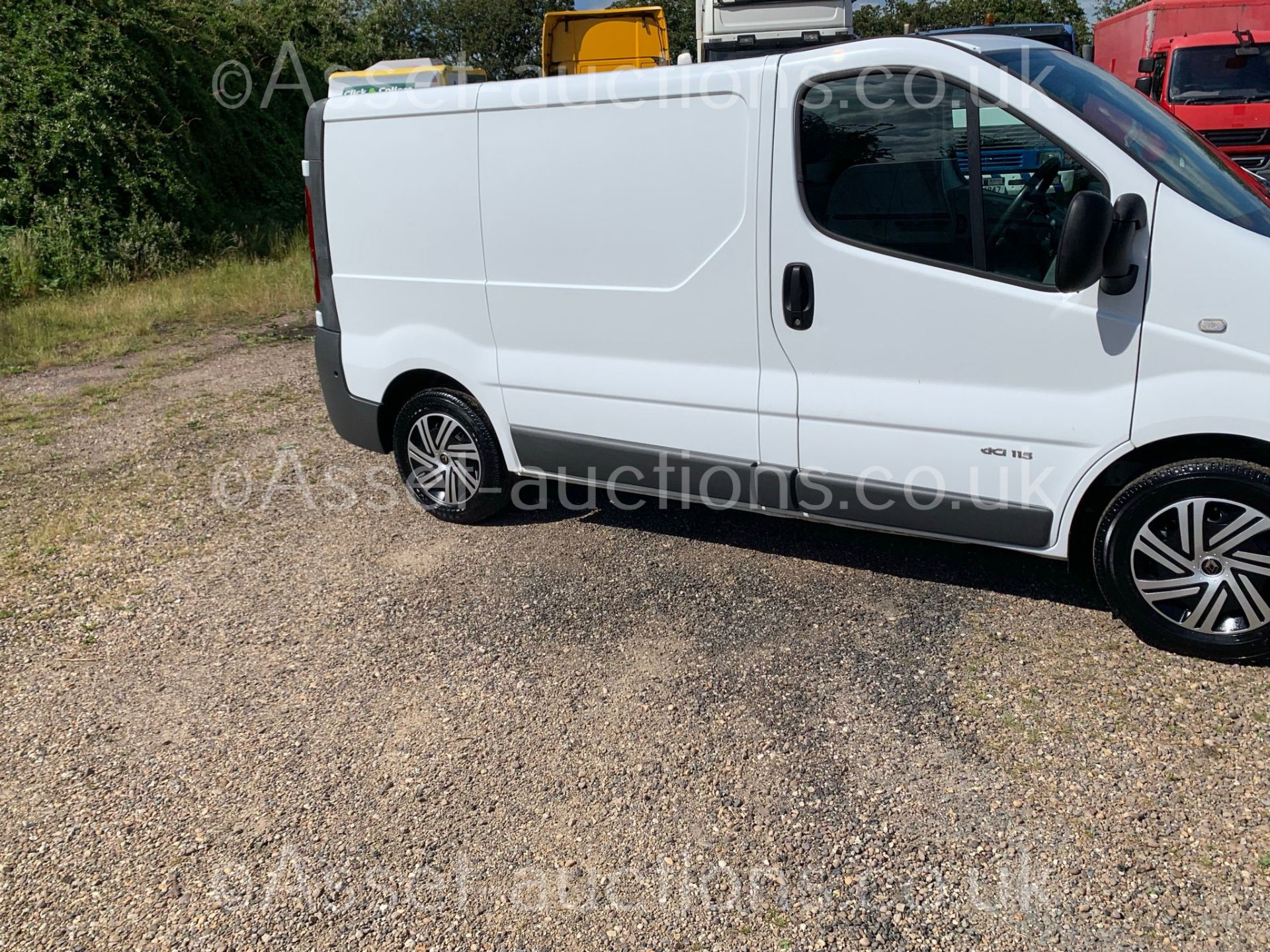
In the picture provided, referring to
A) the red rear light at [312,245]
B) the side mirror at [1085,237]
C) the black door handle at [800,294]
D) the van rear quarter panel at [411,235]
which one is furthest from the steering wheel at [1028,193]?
the red rear light at [312,245]

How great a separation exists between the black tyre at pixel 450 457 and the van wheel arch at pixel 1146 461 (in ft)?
8.91

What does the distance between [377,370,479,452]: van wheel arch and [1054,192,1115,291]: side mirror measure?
9.23 feet

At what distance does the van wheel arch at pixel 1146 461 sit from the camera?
11.8ft

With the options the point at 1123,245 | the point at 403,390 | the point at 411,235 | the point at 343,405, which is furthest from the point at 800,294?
the point at 343,405

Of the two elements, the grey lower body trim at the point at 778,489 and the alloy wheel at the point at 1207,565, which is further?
the grey lower body trim at the point at 778,489

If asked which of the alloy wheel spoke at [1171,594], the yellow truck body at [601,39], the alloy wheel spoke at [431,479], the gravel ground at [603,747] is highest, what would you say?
the yellow truck body at [601,39]

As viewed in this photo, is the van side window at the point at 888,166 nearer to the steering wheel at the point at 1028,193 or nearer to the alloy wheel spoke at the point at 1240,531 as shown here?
the steering wheel at the point at 1028,193

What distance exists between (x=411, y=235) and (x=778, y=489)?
216 centimetres

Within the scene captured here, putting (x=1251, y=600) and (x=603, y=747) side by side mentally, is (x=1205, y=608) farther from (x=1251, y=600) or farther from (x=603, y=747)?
(x=603, y=747)

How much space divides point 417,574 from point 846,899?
2767 mm

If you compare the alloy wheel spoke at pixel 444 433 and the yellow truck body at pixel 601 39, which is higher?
the yellow truck body at pixel 601 39

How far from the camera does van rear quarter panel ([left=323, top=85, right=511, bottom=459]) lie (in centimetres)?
484

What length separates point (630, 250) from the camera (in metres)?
4.43

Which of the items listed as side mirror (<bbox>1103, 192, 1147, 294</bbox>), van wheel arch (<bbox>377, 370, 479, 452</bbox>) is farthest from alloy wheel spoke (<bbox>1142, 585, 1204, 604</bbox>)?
van wheel arch (<bbox>377, 370, 479, 452</bbox>)
